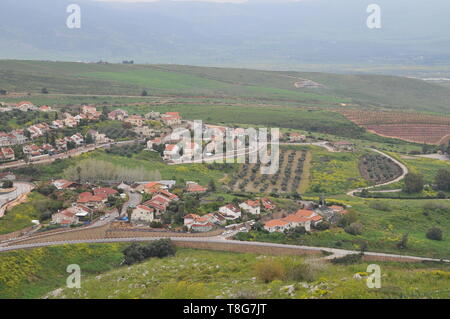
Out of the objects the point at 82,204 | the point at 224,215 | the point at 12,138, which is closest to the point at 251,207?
the point at 224,215

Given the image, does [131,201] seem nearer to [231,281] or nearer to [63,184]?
[63,184]

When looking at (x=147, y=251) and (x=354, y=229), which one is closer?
(x=147, y=251)

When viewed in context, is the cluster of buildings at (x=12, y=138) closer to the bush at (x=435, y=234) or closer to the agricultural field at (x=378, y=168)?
the agricultural field at (x=378, y=168)

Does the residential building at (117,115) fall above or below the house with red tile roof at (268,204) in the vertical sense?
above

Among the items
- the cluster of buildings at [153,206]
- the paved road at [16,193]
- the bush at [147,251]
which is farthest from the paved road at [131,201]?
the paved road at [16,193]

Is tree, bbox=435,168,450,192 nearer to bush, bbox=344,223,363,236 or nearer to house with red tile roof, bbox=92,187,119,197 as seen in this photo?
bush, bbox=344,223,363,236
